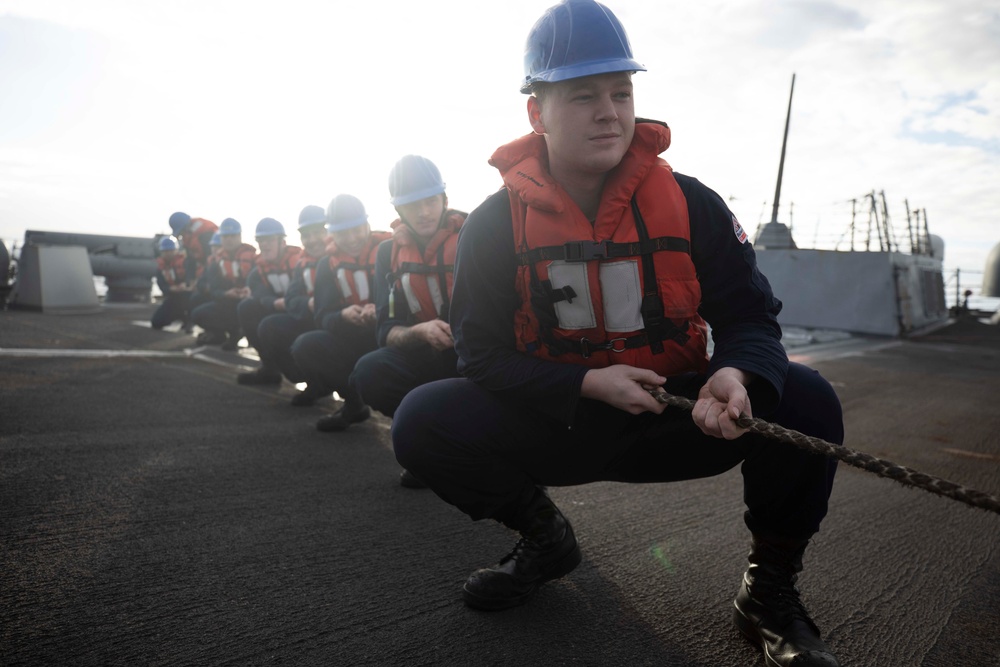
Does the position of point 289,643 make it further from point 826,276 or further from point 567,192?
point 826,276

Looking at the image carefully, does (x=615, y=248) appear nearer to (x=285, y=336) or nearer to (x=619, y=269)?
(x=619, y=269)

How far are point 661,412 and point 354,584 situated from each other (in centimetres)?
111

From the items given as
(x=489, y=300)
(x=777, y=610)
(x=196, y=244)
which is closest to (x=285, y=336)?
(x=489, y=300)

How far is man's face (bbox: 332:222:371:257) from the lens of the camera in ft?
16.3

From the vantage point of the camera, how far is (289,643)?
178 centimetres

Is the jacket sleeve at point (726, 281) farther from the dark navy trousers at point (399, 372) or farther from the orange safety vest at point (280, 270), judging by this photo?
the orange safety vest at point (280, 270)

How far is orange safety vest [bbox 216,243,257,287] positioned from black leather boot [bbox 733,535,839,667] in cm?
831

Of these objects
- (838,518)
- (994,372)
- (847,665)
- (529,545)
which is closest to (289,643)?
(529,545)

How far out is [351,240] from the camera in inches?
196

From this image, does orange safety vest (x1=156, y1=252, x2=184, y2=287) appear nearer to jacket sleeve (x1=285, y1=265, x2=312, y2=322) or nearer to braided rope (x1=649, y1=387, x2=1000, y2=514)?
jacket sleeve (x1=285, y1=265, x2=312, y2=322)

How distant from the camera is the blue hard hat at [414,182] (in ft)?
12.1

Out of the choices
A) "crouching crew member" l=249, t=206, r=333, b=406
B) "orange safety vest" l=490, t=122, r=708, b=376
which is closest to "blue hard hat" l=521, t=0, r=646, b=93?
"orange safety vest" l=490, t=122, r=708, b=376

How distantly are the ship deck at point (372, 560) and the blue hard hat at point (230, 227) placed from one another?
5337 mm

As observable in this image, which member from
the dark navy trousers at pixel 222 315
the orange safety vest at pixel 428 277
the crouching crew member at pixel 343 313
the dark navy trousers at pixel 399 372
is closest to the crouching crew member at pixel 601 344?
the dark navy trousers at pixel 399 372
